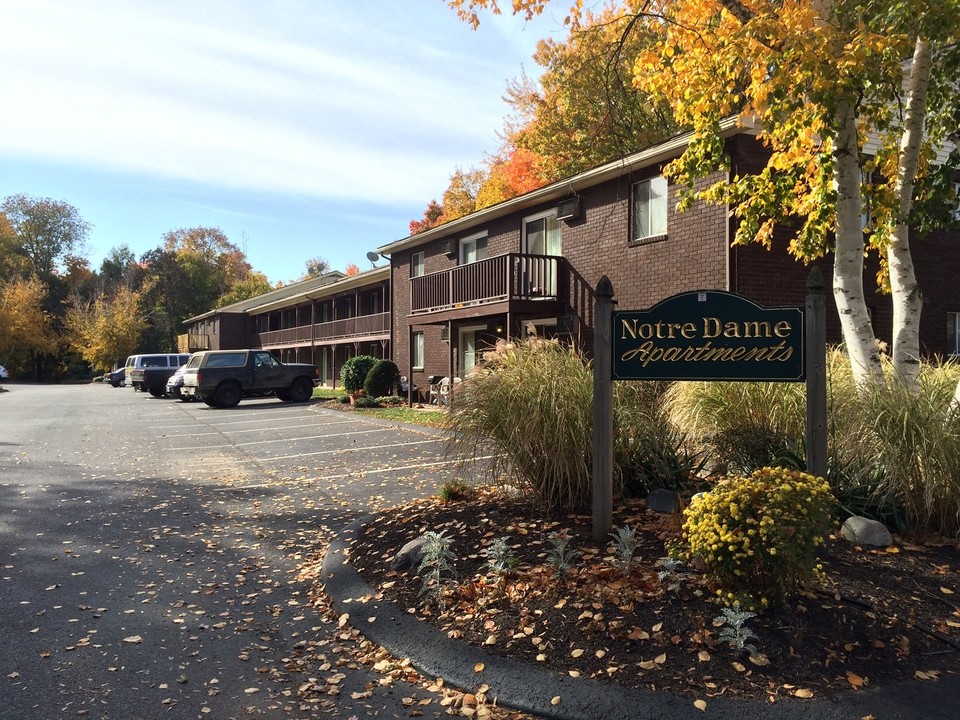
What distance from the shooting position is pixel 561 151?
93.9 ft

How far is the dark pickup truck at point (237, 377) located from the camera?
23.3 meters

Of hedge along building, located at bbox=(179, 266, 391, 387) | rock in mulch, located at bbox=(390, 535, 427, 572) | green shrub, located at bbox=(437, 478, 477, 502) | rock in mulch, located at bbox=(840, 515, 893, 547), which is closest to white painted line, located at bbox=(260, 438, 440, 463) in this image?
green shrub, located at bbox=(437, 478, 477, 502)

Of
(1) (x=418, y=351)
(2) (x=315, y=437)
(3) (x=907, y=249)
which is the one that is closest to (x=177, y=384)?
(1) (x=418, y=351)

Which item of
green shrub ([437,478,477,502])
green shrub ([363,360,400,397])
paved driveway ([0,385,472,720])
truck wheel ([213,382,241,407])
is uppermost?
green shrub ([363,360,400,397])

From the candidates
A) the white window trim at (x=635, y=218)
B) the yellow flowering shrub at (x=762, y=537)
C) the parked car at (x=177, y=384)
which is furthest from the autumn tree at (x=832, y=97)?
the parked car at (x=177, y=384)

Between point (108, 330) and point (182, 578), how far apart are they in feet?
205

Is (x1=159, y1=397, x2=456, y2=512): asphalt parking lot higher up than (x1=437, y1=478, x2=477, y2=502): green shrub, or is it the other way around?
(x1=437, y1=478, x2=477, y2=502): green shrub

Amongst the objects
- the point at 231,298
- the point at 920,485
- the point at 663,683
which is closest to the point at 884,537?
the point at 920,485

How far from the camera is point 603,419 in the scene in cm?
514

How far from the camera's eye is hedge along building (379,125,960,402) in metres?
13.0

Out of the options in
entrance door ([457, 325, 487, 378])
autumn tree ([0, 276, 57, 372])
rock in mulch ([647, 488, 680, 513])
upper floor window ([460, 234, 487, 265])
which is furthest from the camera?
autumn tree ([0, 276, 57, 372])

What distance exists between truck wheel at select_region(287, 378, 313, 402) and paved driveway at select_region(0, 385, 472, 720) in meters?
12.3

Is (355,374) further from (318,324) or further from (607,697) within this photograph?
(607,697)

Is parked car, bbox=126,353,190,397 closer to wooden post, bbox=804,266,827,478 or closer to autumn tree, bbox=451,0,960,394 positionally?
autumn tree, bbox=451,0,960,394
